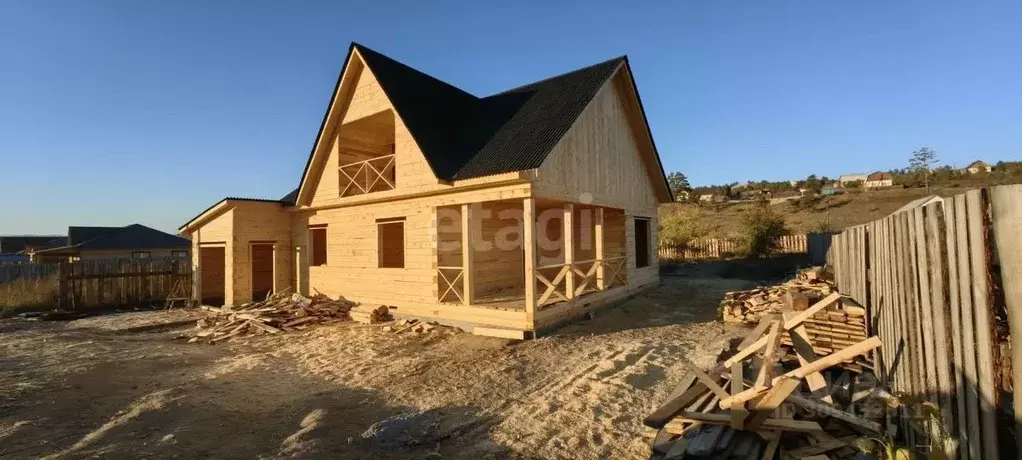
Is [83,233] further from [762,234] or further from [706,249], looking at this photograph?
[762,234]

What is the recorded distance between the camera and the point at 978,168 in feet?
169

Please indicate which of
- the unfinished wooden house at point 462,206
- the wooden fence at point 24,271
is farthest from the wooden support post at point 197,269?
the wooden fence at point 24,271

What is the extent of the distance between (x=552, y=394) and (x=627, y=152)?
9940 millimetres

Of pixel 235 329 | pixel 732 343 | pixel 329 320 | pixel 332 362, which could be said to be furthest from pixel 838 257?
pixel 235 329

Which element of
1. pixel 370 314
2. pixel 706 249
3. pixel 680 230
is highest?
pixel 680 230

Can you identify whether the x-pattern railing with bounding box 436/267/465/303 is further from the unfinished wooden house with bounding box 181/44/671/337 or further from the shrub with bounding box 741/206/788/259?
the shrub with bounding box 741/206/788/259

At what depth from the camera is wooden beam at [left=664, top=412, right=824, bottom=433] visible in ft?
13.2

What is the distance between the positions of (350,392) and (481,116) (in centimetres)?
974

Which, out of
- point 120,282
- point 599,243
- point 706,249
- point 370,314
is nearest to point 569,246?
point 599,243

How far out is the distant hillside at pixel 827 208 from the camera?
36.8 meters


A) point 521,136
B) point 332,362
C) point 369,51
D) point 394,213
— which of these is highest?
point 369,51

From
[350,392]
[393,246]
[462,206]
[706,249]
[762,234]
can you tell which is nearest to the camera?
[350,392]

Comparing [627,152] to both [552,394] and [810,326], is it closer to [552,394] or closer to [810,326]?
[810,326]

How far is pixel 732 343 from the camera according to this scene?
7234 millimetres
